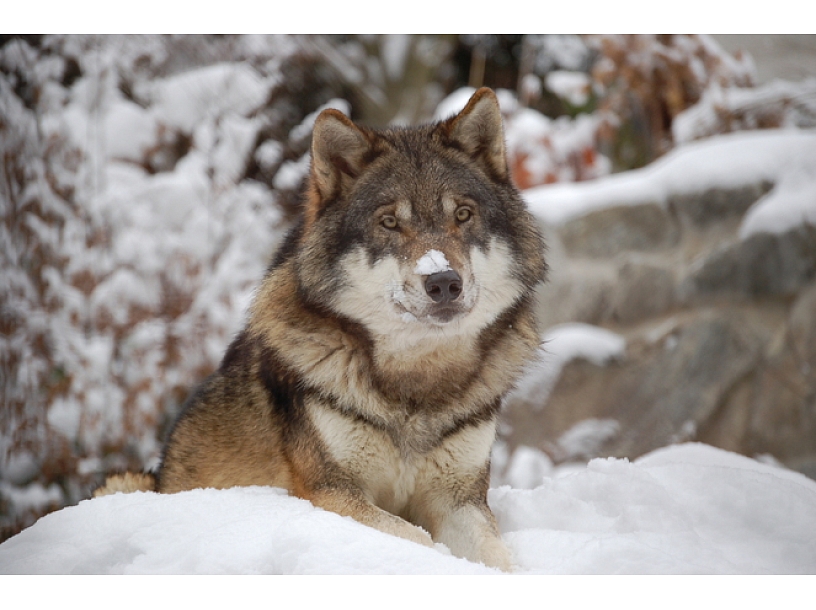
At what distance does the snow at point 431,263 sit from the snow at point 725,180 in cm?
322

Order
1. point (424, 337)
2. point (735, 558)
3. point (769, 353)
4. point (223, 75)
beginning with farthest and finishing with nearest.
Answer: point (769, 353), point (223, 75), point (424, 337), point (735, 558)

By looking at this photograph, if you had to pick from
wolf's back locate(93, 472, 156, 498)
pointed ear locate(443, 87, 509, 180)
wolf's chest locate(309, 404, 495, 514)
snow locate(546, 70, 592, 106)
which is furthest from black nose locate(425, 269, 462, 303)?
snow locate(546, 70, 592, 106)

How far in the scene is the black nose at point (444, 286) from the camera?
2.40 m

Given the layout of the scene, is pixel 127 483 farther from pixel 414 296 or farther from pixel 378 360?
pixel 414 296

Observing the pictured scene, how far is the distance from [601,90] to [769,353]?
2.61 meters

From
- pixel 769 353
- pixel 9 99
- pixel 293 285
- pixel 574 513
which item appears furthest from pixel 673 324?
pixel 9 99

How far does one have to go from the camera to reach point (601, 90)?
6574 mm

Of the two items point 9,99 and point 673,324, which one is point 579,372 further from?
point 9,99

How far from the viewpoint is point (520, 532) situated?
264cm

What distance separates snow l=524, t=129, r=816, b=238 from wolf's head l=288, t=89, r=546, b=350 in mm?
2804

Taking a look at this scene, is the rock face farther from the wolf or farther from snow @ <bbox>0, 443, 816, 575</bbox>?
the wolf

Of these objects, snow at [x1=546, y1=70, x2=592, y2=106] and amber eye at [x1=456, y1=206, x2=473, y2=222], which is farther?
snow at [x1=546, y1=70, x2=592, y2=106]

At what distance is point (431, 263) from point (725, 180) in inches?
177

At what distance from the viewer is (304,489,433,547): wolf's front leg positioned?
2.44 meters
